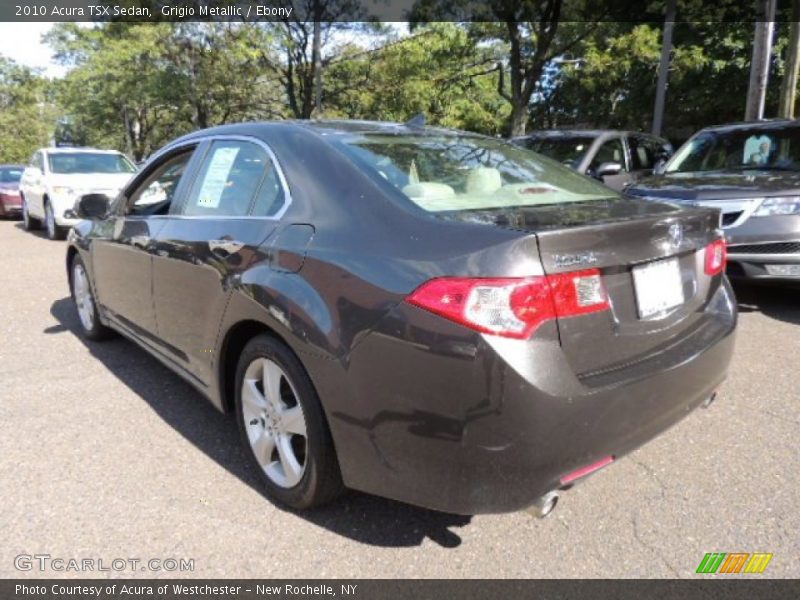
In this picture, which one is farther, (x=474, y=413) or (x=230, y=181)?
(x=230, y=181)

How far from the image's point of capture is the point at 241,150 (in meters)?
2.97

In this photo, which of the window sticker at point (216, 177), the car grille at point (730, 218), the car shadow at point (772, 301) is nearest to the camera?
the window sticker at point (216, 177)

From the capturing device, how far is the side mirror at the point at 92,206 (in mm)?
4352

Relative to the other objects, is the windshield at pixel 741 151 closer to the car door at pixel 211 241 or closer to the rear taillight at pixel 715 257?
the rear taillight at pixel 715 257

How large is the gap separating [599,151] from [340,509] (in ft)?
22.8

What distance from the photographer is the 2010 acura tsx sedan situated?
6.06 feet

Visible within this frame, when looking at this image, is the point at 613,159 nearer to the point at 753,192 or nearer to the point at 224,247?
the point at 753,192

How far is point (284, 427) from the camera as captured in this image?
8.14ft

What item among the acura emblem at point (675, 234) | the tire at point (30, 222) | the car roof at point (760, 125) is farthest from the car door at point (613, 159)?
the tire at point (30, 222)

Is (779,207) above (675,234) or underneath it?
underneath
